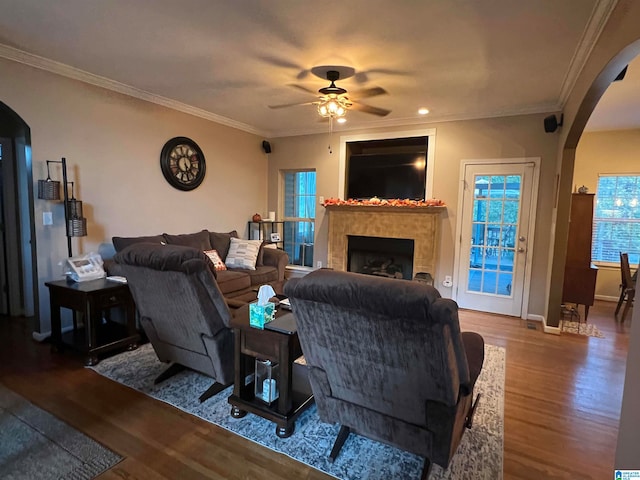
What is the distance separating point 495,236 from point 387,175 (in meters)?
1.71

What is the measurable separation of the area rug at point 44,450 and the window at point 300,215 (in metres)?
4.28

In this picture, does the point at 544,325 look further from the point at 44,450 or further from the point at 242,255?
the point at 44,450

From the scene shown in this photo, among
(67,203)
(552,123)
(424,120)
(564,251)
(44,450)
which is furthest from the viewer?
(424,120)

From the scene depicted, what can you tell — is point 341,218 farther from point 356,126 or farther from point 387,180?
point 356,126

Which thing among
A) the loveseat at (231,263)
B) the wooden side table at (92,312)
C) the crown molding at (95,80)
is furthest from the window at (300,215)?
the wooden side table at (92,312)

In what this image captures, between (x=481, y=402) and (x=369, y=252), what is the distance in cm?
316

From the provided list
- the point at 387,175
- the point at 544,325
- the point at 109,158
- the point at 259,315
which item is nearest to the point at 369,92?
the point at 387,175

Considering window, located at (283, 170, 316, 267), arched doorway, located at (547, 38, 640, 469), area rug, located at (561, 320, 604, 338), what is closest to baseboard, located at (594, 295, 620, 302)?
area rug, located at (561, 320, 604, 338)

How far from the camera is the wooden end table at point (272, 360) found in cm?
195

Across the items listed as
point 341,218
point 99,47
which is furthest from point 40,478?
point 341,218

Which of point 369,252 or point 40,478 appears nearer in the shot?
point 40,478

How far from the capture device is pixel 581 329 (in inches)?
159

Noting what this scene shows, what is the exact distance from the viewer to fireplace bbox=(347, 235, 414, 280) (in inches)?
203

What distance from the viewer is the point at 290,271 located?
6.04 metres
